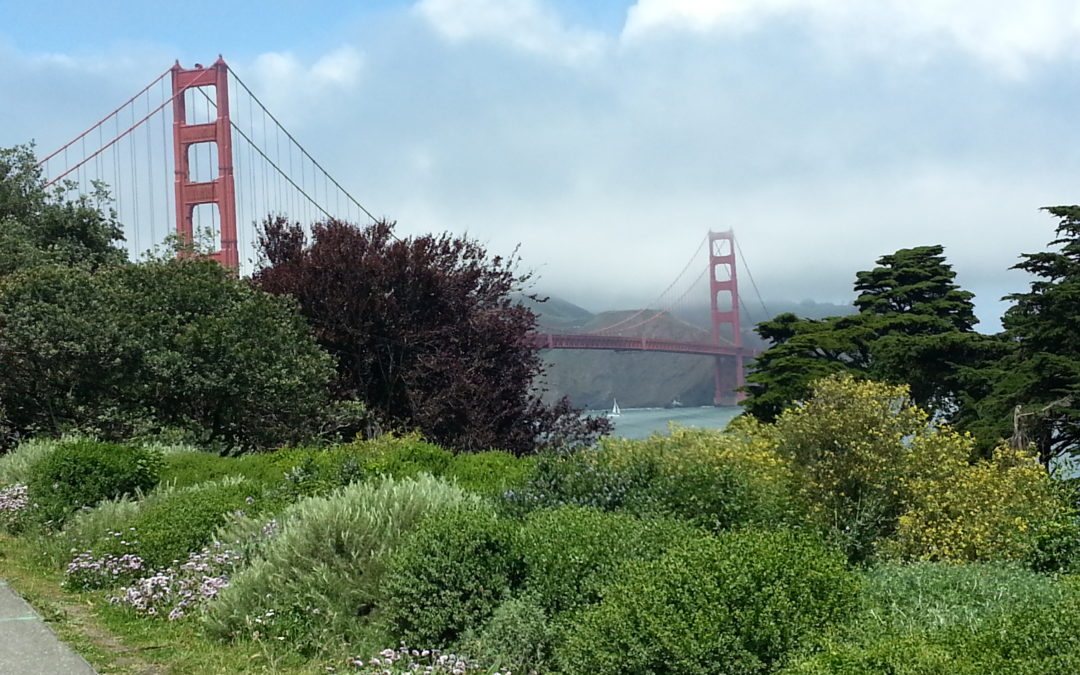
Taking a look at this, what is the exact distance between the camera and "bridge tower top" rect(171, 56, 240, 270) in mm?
31453

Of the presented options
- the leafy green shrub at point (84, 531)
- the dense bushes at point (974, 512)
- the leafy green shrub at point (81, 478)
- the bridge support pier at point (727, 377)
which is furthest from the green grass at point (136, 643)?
the bridge support pier at point (727, 377)

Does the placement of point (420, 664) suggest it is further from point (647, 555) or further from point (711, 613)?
point (711, 613)

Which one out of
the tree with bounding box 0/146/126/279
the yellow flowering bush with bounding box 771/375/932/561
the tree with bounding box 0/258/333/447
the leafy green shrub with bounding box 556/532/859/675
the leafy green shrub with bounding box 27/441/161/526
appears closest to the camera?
the leafy green shrub with bounding box 556/532/859/675

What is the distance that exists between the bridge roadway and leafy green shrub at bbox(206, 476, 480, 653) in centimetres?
2143

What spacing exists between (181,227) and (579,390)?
51.4 ft

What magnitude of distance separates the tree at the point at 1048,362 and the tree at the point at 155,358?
40.6 feet

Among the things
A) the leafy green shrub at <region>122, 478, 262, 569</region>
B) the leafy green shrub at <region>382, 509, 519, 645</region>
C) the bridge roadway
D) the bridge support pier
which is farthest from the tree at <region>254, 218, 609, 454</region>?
the bridge support pier

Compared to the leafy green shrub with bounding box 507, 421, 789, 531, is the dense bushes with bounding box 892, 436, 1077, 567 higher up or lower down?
lower down

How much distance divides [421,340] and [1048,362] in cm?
1208

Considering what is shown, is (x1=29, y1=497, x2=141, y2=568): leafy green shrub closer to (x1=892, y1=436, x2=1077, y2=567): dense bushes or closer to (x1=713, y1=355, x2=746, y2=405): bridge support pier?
(x1=892, y1=436, x2=1077, y2=567): dense bushes

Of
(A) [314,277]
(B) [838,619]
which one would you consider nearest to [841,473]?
(B) [838,619]

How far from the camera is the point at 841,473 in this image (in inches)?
345

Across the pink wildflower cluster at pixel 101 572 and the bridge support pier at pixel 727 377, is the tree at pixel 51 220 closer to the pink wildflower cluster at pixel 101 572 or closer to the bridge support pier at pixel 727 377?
the pink wildflower cluster at pixel 101 572

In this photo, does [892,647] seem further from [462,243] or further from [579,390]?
[579,390]
